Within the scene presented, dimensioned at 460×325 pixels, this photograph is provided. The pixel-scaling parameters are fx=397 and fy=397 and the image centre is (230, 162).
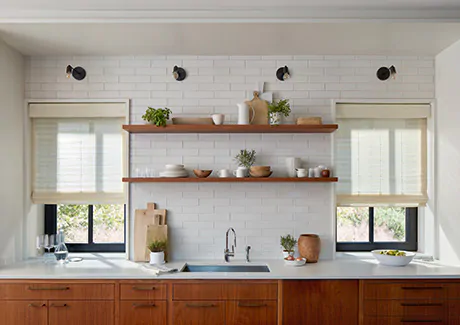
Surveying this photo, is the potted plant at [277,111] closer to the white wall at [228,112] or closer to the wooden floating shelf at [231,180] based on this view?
the white wall at [228,112]

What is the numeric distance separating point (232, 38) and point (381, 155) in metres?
1.70

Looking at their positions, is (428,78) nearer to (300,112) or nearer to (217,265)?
(300,112)

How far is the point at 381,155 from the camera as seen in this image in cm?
361

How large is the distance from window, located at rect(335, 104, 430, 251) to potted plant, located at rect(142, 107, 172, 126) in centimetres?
154

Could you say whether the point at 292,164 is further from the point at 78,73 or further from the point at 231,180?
the point at 78,73

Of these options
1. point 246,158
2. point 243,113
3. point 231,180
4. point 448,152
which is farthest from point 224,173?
point 448,152

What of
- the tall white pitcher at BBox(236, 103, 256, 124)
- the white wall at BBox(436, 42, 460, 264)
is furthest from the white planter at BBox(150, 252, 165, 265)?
the white wall at BBox(436, 42, 460, 264)

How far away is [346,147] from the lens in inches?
142

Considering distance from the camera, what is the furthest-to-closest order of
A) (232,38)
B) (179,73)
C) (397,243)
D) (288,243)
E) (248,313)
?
(397,243)
(179,73)
(288,243)
(232,38)
(248,313)

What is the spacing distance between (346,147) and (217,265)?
5.10 feet

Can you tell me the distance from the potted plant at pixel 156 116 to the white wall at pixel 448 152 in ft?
7.83

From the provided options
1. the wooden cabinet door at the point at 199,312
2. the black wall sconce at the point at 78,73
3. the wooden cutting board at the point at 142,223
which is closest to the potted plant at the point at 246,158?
the wooden cutting board at the point at 142,223

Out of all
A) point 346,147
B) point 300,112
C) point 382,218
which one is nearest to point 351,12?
point 300,112

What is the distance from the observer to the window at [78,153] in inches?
140
